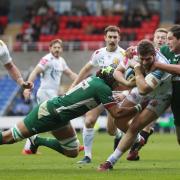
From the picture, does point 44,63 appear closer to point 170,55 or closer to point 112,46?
point 112,46

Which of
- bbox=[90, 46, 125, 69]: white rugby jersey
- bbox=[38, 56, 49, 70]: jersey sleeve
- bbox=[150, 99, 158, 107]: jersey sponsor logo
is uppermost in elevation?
bbox=[150, 99, 158, 107]: jersey sponsor logo

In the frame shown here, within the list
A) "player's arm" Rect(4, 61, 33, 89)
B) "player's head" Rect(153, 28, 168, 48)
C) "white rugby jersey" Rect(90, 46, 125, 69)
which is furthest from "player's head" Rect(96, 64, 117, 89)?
"player's head" Rect(153, 28, 168, 48)

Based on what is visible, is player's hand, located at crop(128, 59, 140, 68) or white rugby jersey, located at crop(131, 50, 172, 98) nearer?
white rugby jersey, located at crop(131, 50, 172, 98)

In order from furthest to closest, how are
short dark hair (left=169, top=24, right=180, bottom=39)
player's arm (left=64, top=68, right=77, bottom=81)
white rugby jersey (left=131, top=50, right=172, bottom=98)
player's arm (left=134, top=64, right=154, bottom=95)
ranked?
player's arm (left=64, top=68, right=77, bottom=81)
short dark hair (left=169, top=24, right=180, bottom=39)
white rugby jersey (left=131, top=50, right=172, bottom=98)
player's arm (left=134, top=64, right=154, bottom=95)

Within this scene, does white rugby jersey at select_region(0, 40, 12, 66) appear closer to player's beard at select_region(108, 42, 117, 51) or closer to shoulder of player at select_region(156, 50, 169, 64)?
shoulder of player at select_region(156, 50, 169, 64)

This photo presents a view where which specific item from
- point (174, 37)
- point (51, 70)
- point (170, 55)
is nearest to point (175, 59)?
point (170, 55)

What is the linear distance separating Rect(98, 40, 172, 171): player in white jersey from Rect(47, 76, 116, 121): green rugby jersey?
0.36 m

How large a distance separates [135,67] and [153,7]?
31355mm

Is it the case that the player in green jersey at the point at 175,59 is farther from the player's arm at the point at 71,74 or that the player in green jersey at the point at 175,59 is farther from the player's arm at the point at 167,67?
the player's arm at the point at 71,74

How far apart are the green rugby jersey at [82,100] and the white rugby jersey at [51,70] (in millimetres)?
6709

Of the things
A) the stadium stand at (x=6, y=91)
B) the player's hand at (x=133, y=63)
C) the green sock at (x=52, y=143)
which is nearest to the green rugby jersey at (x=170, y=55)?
the player's hand at (x=133, y=63)

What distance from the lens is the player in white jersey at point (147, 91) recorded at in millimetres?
11289

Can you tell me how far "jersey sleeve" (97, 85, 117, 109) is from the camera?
37.9ft

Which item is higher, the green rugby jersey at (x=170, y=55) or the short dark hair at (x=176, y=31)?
the short dark hair at (x=176, y=31)
